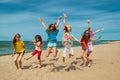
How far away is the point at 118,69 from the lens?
39.2 feet

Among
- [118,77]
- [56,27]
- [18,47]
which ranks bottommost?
[118,77]

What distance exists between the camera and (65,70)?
38.9ft

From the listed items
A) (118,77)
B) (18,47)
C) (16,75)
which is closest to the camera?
(118,77)

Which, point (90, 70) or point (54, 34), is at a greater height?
point (54, 34)

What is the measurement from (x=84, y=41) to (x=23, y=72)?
339cm

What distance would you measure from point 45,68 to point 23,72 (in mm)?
1193

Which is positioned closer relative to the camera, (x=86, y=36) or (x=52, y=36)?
(x=52, y=36)

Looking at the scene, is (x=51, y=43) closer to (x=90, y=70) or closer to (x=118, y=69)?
(x=90, y=70)

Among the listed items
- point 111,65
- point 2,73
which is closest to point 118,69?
point 111,65

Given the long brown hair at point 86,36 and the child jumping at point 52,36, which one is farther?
the long brown hair at point 86,36

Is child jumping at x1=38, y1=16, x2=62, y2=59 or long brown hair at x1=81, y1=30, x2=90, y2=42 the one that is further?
long brown hair at x1=81, y1=30, x2=90, y2=42

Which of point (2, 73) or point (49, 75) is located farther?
point (2, 73)

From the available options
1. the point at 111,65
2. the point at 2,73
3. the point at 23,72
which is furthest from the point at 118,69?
the point at 2,73

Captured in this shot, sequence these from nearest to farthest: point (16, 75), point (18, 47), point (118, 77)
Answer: point (118, 77) → point (16, 75) → point (18, 47)
